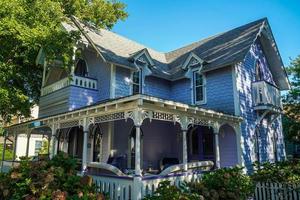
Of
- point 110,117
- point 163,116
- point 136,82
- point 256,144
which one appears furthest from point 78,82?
point 256,144

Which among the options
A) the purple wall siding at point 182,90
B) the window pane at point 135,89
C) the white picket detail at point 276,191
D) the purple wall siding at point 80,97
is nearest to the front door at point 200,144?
the purple wall siding at point 182,90

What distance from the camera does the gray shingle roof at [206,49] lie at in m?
15.1

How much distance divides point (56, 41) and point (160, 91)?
7.20 metres

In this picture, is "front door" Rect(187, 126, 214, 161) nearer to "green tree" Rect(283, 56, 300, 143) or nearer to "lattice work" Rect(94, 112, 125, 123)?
"lattice work" Rect(94, 112, 125, 123)

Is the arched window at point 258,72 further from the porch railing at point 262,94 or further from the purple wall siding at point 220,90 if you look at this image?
the purple wall siding at point 220,90

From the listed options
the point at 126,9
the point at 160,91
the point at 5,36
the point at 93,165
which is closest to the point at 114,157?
the point at 93,165

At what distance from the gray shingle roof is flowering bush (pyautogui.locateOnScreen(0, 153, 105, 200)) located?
25.4 ft

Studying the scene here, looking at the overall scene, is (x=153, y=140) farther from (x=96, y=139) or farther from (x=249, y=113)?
(x=249, y=113)

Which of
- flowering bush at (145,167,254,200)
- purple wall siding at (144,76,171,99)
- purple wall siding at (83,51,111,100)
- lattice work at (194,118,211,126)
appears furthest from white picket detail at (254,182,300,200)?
purple wall siding at (83,51,111,100)

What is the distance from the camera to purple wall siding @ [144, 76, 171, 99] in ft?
54.9

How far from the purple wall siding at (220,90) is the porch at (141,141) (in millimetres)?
1133

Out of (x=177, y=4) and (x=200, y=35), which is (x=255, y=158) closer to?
(x=177, y=4)

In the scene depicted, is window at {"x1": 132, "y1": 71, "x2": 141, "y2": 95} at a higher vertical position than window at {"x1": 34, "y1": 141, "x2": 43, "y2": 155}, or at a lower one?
higher

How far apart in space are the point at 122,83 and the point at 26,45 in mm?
7114
